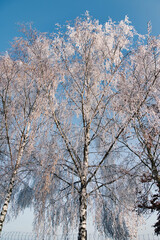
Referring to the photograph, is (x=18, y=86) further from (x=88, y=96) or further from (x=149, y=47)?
(x=149, y=47)

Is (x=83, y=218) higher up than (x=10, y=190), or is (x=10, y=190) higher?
(x=10, y=190)

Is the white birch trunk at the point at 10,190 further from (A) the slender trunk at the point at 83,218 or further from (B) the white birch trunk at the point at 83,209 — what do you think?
(A) the slender trunk at the point at 83,218

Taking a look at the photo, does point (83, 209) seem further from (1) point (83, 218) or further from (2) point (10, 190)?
(2) point (10, 190)

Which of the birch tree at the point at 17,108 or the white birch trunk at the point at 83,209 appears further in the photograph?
the birch tree at the point at 17,108

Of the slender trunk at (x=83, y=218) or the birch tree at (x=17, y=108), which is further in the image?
the birch tree at (x=17, y=108)

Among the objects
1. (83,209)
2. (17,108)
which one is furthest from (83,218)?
(17,108)

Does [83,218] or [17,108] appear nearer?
[83,218]

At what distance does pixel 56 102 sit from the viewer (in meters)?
4.96

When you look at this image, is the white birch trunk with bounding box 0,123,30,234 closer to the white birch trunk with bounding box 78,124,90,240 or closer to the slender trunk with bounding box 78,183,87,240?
the white birch trunk with bounding box 78,124,90,240

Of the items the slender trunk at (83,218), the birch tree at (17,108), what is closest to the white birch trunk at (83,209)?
the slender trunk at (83,218)

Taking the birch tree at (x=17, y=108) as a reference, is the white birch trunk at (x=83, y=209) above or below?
below

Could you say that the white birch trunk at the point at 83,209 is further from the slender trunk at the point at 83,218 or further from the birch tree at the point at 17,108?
the birch tree at the point at 17,108

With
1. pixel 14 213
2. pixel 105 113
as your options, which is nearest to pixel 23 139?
pixel 14 213

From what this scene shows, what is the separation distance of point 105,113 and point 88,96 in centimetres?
89
